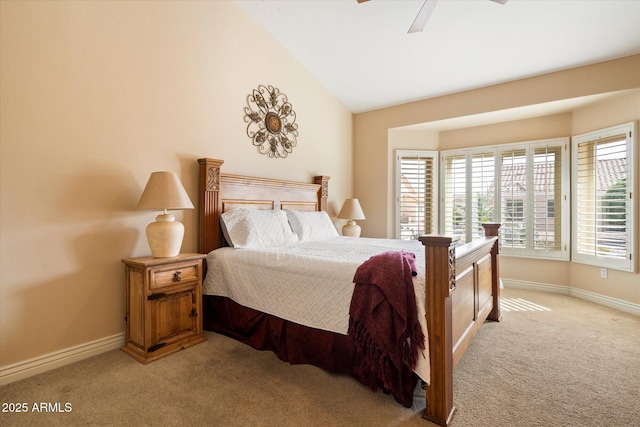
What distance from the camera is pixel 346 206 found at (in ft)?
15.6

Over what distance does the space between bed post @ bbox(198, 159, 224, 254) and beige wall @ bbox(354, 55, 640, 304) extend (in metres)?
2.83

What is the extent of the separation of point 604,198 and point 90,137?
5.26 m

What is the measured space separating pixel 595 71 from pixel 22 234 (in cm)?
551

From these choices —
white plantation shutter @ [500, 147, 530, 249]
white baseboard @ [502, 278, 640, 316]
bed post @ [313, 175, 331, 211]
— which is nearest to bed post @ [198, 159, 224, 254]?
bed post @ [313, 175, 331, 211]

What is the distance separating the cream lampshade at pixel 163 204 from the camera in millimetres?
2340

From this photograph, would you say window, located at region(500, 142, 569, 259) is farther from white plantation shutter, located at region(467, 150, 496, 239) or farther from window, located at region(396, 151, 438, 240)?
window, located at region(396, 151, 438, 240)

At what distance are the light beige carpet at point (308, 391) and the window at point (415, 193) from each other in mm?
2549

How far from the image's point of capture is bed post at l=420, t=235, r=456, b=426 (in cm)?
156

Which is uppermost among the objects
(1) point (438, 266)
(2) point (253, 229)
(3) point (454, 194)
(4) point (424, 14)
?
(4) point (424, 14)

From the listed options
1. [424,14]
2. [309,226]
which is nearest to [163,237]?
[309,226]

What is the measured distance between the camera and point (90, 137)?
7.50 ft

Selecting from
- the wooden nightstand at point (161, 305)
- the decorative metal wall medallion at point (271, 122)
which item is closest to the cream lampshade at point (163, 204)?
the wooden nightstand at point (161, 305)

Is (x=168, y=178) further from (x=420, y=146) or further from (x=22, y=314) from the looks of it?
(x=420, y=146)

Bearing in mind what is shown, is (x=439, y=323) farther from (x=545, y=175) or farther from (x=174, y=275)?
(x=545, y=175)
